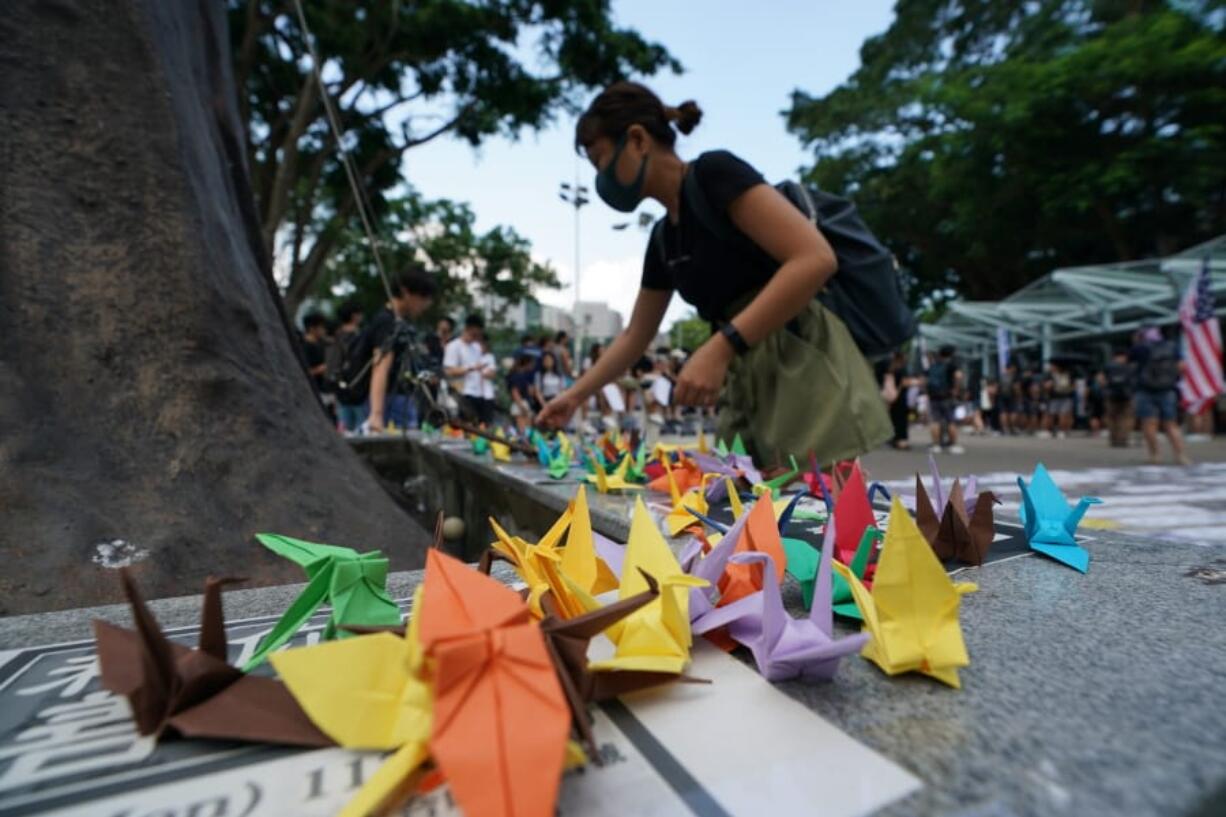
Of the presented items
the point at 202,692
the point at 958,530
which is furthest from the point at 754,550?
the point at 202,692

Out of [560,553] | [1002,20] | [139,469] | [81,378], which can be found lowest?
[560,553]

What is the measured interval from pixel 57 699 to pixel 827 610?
0.95 metres

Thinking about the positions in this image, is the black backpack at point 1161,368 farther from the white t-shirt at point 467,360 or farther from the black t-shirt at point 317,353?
the black t-shirt at point 317,353

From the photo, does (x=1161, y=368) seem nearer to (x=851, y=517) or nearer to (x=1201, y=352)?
(x=1201, y=352)

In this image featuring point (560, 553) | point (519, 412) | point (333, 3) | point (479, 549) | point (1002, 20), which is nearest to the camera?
point (560, 553)

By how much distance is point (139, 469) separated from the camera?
168cm

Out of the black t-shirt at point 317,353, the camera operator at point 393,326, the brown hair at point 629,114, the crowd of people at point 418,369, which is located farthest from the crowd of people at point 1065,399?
the brown hair at point 629,114

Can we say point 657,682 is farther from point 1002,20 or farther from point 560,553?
point 1002,20

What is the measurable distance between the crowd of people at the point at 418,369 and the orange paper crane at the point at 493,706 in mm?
2573

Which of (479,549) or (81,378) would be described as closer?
(81,378)

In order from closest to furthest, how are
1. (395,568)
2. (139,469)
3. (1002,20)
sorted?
(139,469) → (395,568) → (1002,20)

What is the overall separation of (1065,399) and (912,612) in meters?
16.3

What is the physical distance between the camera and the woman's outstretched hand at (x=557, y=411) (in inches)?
98.9

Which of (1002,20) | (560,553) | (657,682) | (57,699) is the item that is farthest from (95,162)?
(1002,20)
